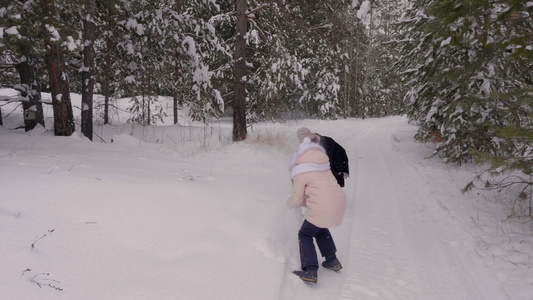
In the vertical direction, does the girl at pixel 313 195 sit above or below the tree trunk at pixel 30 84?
below

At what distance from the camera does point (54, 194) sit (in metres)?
3.60

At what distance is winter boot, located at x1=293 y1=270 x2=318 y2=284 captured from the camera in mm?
3627

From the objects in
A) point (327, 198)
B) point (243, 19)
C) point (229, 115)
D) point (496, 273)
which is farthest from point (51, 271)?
point (229, 115)

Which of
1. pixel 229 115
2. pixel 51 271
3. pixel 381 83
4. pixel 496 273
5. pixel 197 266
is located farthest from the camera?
pixel 381 83

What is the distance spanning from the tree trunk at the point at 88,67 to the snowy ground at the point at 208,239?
8.31 feet

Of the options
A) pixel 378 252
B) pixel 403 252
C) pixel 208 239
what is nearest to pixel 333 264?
pixel 378 252

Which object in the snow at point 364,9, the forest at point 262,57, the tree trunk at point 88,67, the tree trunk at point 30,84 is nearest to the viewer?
the forest at point 262,57

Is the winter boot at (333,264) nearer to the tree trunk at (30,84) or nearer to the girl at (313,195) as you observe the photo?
the girl at (313,195)

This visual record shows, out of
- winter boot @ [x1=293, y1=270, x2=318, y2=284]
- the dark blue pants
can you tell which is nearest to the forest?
the dark blue pants

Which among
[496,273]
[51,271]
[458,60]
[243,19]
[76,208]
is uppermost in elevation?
[243,19]

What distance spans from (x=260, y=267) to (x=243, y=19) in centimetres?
759

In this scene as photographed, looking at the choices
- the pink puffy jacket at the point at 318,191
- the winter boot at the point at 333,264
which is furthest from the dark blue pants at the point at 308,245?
the winter boot at the point at 333,264

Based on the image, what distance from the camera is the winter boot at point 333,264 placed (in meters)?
3.97

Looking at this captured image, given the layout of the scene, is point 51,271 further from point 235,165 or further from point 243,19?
point 243,19
